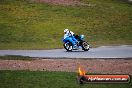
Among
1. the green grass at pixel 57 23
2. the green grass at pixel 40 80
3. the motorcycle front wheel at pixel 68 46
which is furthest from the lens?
the green grass at pixel 57 23

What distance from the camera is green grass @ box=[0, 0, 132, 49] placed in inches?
1502

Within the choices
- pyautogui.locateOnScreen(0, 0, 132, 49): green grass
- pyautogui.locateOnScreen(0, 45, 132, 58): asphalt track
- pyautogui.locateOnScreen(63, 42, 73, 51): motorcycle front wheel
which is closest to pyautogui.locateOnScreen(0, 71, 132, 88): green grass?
pyautogui.locateOnScreen(0, 45, 132, 58): asphalt track

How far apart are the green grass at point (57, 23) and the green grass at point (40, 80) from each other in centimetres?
1579

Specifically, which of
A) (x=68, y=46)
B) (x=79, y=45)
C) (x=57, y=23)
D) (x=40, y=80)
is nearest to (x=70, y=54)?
(x=68, y=46)

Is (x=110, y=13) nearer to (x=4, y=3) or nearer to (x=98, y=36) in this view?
(x=98, y=36)

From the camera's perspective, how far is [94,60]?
23516 mm

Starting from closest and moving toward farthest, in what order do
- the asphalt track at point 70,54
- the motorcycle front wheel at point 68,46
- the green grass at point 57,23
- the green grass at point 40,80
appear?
1. the green grass at point 40,80
2. the asphalt track at point 70,54
3. the motorcycle front wheel at point 68,46
4. the green grass at point 57,23

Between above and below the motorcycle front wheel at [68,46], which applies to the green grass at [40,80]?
above

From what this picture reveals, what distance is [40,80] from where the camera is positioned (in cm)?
1625

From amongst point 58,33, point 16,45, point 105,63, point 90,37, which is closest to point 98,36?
point 90,37

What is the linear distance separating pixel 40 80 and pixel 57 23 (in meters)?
28.7

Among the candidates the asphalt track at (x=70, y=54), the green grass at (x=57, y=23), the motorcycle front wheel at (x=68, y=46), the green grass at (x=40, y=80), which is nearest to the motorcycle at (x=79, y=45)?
the motorcycle front wheel at (x=68, y=46)

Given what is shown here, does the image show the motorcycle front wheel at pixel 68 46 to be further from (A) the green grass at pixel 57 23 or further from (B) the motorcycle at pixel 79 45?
(A) the green grass at pixel 57 23

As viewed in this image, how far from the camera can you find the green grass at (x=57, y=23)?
38156 mm
